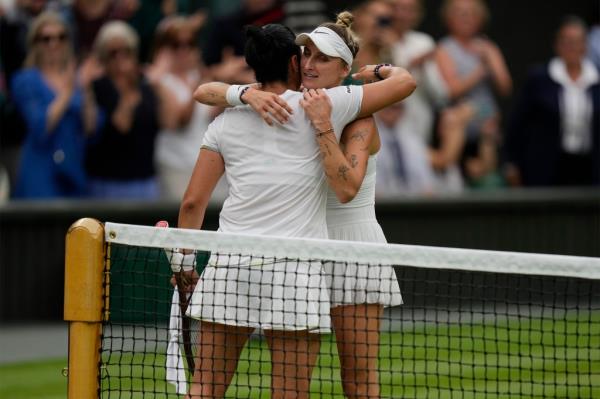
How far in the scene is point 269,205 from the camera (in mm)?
5926

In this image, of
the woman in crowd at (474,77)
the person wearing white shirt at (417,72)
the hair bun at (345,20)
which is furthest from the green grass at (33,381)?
the woman in crowd at (474,77)

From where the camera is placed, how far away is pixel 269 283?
586 centimetres

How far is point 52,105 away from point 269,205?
6.70m

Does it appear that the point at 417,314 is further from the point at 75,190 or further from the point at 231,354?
the point at 231,354

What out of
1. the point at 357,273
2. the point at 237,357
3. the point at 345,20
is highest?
the point at 345,20

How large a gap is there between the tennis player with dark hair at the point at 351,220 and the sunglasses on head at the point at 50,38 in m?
6.07

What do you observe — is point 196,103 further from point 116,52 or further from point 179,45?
point 116,52

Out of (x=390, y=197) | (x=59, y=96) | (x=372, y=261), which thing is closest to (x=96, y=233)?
(x=372, y=261)

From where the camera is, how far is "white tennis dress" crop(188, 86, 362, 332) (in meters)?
5.84

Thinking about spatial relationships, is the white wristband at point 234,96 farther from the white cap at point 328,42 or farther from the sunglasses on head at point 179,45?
the sunglasses on head at point 179,45

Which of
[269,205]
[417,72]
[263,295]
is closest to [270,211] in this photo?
[269,205]

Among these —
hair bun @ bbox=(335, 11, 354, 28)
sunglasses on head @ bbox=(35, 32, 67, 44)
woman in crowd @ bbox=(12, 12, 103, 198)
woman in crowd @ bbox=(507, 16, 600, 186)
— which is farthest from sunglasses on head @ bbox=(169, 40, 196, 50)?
hair bun @ bbox=(335, 11, 354, 28)

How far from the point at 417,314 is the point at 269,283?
6.81 metres

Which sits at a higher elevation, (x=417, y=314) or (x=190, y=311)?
(x=190, y=311)
